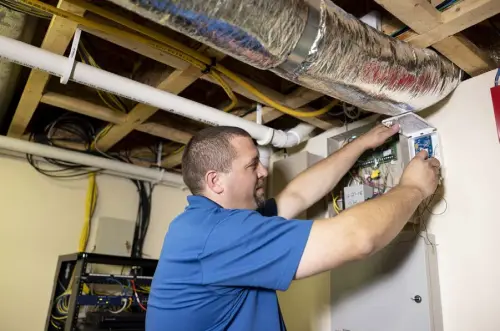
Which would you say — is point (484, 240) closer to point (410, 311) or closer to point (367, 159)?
point (410, 311)

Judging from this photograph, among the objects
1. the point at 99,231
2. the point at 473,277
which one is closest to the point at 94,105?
the point at 99,231

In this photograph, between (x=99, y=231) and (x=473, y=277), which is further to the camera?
(x=99, y=231)

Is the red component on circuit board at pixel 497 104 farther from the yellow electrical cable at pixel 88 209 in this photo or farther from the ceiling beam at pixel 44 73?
the yellow electrical cable at pixel 88 209

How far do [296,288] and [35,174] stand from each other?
1575 millimetres

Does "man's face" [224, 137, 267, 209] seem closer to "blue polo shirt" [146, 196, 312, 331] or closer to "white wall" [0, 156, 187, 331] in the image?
"blue polo shirt" [146, 196, 312, 331]

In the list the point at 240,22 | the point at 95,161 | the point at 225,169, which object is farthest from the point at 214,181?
the point at 95,161

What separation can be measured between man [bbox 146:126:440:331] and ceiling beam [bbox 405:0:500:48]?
0.44 meters

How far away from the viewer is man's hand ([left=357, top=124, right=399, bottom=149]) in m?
1.43

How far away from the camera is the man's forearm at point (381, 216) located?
3.04 feet

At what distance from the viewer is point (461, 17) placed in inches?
42.6

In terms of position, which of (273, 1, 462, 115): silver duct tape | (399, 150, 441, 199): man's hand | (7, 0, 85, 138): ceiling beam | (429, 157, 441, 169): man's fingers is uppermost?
(7, 0, 85, 138): ceiling beam

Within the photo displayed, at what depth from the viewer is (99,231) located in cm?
223

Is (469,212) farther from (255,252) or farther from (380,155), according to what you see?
(255,252)

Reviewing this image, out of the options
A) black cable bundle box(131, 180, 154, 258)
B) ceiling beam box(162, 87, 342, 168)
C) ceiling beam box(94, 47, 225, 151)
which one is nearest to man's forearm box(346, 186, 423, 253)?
ceiling beam box(162, 87, 342, 168)
